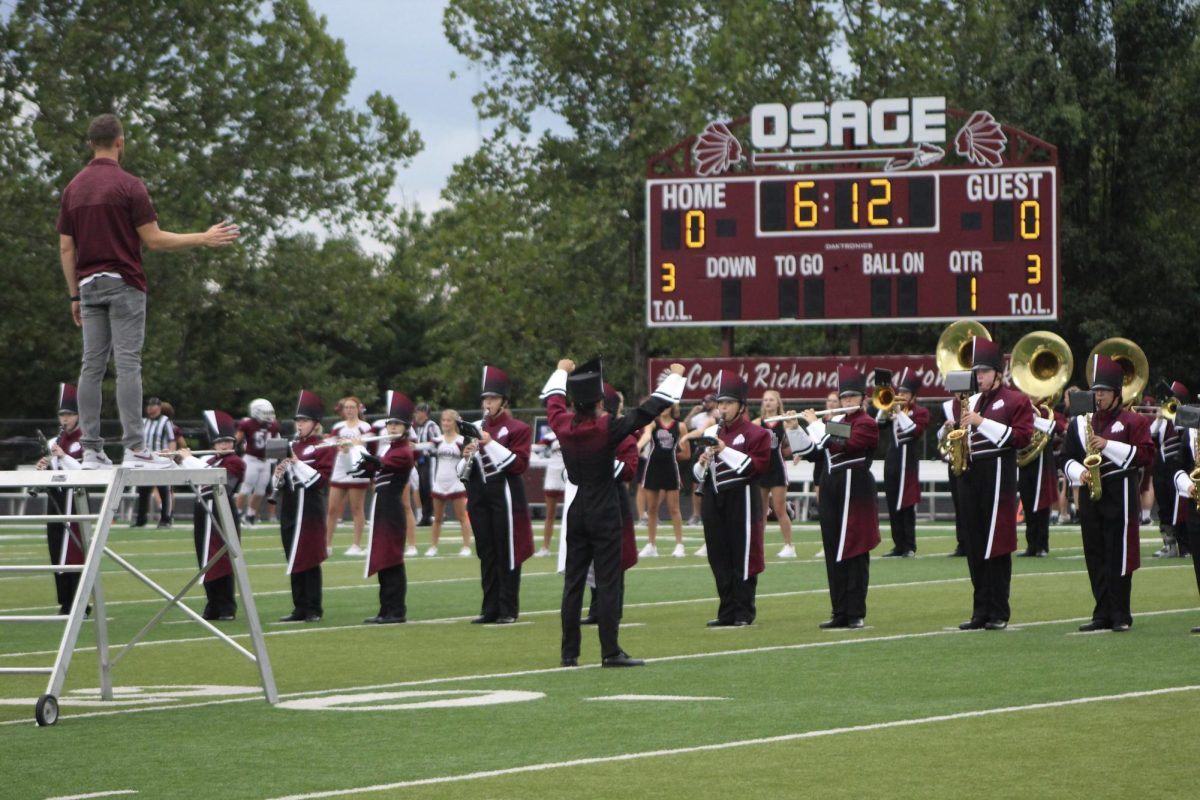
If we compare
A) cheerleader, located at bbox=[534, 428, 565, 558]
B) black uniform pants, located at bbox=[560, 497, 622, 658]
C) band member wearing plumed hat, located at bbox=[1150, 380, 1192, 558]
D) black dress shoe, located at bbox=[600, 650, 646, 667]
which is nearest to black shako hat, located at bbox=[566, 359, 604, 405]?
black uniform pants, located at bbox=[560, 497, 622, 658]

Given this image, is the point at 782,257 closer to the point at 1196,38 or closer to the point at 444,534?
the point at 444,534

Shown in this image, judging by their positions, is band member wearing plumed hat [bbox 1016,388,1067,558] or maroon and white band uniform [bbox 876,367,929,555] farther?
maroon and white band uniform [bbox 876,367,929,555]

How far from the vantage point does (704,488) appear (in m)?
16.1

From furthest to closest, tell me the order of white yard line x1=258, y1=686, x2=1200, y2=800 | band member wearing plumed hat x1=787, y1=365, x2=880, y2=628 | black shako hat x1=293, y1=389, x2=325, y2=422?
black shako hat x1=293, y1=389, x2=325, y2=422 → band member wearing plumed hat x1=787, y1=365, x2=880, y2=628 → white yard line x1=258, y1=686, x2=1200, y2=800

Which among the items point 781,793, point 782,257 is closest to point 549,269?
point 782,257

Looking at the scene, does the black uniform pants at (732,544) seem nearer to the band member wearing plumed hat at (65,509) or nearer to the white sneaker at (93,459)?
the band member wearing plumed hat at (65,509)

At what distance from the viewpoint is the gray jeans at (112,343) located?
10164 mm

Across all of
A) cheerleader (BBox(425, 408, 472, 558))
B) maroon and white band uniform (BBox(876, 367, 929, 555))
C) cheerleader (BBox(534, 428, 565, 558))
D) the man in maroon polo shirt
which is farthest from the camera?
cheerleader (BBox(425, 408, 472, 558))

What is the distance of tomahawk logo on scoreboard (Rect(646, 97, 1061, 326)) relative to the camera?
31.4m

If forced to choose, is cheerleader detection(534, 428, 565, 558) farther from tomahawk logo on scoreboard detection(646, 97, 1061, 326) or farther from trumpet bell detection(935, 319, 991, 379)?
tomahawk logo on scoreboard detection(646, 97, 1061, 326)

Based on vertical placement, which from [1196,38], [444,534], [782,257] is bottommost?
[444,534]

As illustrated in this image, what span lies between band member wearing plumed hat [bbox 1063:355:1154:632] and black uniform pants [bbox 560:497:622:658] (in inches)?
139

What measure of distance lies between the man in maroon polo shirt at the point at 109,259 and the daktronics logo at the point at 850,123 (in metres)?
24.5

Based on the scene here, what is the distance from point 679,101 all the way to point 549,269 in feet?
18.4
